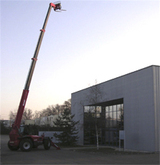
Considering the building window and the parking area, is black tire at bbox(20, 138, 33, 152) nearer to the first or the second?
the parking area

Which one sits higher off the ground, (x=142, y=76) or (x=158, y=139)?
(x=142, y=76)

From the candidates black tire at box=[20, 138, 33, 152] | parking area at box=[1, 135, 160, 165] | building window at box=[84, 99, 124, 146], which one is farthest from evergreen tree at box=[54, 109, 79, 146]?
parking area at box=[1, 135, 160, 165]

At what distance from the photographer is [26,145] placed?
22.5 meters

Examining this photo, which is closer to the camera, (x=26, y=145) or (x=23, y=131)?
(x=26, y=145)

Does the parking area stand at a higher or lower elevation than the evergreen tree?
lower

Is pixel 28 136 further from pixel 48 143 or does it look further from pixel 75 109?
pixel 75 109

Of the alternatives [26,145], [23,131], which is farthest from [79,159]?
[23,131]

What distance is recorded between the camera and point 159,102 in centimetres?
2223

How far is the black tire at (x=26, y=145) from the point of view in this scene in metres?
22.3

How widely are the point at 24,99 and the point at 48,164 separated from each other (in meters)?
8.55

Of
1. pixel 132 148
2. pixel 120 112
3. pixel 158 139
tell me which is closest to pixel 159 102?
pixel 158 139

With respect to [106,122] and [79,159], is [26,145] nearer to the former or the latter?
[79,159]

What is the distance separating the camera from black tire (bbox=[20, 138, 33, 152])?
2233 centimetres

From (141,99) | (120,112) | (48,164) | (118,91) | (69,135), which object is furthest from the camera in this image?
(69,135)
